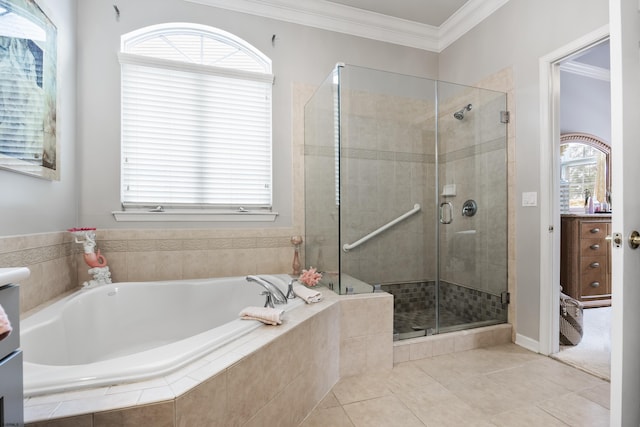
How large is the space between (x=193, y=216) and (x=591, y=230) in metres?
3.77

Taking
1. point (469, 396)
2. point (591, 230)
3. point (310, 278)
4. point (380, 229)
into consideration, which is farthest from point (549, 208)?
point (310, 278)

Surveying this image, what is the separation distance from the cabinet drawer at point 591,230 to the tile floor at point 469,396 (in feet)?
5.74

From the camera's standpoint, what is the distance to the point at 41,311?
1.56 meters

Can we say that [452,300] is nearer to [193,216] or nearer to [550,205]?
[550,205]

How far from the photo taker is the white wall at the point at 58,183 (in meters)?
1.52

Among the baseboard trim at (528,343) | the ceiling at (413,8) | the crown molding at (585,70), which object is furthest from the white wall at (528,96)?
the crown molding at (585,70)

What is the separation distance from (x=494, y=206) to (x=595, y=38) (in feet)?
3.88

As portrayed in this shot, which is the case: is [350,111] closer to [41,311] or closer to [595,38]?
[595,38]

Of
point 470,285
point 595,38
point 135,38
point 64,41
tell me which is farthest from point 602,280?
point 64,41

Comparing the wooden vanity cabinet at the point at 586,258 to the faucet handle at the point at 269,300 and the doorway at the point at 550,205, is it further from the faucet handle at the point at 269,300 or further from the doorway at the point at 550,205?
the faucet handle at the point at 269,300

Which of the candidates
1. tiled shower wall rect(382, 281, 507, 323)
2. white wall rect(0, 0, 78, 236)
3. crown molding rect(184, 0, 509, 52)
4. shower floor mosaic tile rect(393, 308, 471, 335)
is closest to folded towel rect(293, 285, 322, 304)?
shower floor mosaic tile rect(393, 308, 471, 335)

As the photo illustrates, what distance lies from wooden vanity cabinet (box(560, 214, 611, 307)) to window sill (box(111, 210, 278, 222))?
2948 millimetres

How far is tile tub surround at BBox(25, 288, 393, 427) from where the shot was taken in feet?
2.74

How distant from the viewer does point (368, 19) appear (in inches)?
112
